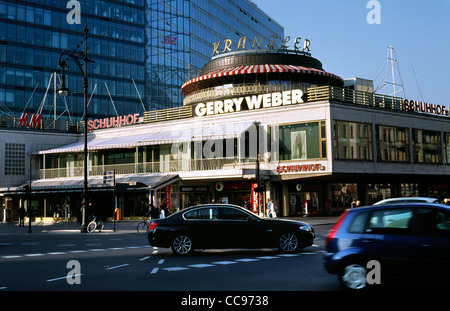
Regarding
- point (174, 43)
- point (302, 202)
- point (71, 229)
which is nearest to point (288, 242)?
point (71, 229)

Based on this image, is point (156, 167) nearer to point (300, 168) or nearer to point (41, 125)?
point (300, 168)

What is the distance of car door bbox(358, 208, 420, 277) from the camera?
323 inches

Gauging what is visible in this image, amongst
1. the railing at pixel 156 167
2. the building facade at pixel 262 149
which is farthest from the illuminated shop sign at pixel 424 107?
the railing at pixel 156 167

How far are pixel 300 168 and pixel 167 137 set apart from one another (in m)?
11.6

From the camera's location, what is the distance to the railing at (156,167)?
40.0m

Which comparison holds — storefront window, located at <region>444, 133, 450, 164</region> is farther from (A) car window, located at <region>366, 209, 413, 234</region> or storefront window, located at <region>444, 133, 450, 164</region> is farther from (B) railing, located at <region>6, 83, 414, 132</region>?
(A) car window, located at <region>366, 209, 413, 234</region>

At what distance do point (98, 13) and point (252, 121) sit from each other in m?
47.2

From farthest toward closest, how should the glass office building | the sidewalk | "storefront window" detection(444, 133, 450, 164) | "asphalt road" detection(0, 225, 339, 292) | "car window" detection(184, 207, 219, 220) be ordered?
the glass office building, "storefront window" detection(444, 133, 450, 164), the sidewalk, "car window" detection(184, 207, 219, 220), "asphalt road" detection(0, 225, 339, 292)

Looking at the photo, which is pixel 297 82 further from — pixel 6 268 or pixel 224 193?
pixel 6 268

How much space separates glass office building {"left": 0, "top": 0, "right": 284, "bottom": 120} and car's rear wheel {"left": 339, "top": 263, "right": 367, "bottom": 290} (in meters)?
60.8

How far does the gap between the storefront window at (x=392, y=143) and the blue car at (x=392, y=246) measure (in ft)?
111

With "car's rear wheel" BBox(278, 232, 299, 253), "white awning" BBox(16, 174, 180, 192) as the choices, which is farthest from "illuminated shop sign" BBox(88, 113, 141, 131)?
"car's rear wheel" BBox(278, 232, 299, 253)

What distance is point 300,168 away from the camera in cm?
3847
